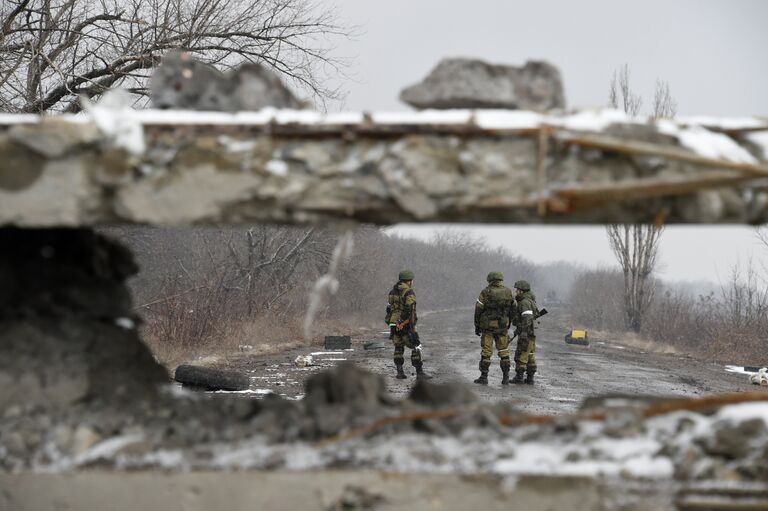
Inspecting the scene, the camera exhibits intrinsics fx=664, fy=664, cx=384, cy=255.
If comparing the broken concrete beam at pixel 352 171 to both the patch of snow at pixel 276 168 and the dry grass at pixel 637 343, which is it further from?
the dry grass at pixel 637 343

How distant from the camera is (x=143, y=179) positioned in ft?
8.03

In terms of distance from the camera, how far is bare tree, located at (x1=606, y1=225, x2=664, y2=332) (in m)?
19.9

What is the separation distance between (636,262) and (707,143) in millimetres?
18829

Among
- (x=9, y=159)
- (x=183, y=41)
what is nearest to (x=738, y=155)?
(x=9, y=159)

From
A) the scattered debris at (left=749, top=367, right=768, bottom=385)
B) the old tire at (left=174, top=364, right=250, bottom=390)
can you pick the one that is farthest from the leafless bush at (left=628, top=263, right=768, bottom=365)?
the old tire at (left=174, top=364, right=250, bottom=390)

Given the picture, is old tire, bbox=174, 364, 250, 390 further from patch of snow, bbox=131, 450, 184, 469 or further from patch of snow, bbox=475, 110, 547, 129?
patch of snow, bbox=475, 110, 547, 129

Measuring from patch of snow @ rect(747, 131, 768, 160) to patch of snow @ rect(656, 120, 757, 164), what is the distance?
6 centimetres

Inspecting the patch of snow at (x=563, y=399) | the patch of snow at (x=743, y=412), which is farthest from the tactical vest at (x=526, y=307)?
the patch of snow at (x=743, y=412)

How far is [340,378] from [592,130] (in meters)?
1.46

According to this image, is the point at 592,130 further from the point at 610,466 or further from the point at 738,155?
the point at 610,466

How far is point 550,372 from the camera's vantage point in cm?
1181

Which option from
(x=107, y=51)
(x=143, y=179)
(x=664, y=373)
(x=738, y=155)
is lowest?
(x=664, y=373)

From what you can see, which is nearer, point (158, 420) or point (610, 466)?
point (610, 466)

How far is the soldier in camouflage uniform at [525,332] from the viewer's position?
998cm
